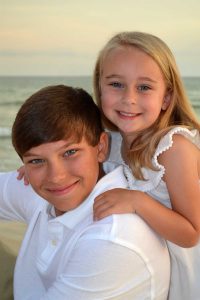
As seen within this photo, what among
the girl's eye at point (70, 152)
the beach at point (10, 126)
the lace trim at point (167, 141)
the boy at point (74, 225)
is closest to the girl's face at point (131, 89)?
the lace trim at point (167, 141)

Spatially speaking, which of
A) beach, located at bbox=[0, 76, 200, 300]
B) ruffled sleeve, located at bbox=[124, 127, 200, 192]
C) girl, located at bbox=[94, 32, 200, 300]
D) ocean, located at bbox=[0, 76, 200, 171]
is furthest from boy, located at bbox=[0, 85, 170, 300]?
ocean, located at bbox=[0, 76, 200, 171]

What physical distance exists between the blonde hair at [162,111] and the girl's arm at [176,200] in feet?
0.28

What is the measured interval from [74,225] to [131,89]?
685 millimetres

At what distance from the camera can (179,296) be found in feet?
5.26

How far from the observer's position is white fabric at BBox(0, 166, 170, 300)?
1.18 metres

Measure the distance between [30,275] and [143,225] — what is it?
0.43m

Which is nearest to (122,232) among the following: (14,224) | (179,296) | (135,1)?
(179,296)

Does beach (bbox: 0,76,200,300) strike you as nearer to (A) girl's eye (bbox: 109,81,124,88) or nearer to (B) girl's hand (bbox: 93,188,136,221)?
(B) girl's hand (bbox: 93,188,136,221)

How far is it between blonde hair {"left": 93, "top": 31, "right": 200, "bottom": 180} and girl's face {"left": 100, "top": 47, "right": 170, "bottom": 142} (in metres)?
0.04

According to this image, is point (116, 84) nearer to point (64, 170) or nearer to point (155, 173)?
point (155, 173)

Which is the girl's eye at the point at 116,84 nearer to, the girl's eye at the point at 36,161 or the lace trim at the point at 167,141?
the lace trim at the point at 167,141

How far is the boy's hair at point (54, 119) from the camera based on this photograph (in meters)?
1.30

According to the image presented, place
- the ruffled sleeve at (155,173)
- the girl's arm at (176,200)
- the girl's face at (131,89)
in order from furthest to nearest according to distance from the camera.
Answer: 1. the girl's face at (131,89)
2. the ruffled sleeve at (155,173)
3. the girl's arm at (176,200)

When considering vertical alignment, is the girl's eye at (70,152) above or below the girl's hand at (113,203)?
above
